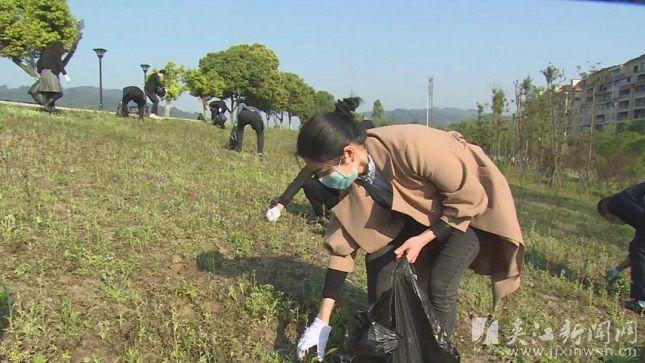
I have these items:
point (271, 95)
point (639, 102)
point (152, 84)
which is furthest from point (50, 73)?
point (639, 102)

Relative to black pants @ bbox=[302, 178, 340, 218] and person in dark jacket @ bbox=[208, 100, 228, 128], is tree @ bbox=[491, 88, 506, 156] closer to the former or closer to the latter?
person in dark jacket @ bbox=[208, 100, 228, 128]

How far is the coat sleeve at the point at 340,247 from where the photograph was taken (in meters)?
2.50

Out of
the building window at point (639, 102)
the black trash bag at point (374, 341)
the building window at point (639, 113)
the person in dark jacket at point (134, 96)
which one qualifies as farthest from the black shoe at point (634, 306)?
the building window at point (639, 102)

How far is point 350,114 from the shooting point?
7.46 ft

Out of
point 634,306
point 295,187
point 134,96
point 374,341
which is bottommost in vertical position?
point 634,306

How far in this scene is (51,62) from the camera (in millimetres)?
9109

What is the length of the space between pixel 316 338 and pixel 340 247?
17.3 inches

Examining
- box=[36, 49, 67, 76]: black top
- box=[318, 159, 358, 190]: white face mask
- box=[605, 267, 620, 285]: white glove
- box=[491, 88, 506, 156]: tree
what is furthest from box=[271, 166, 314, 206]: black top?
box=[491, 88, 506, 156]: tree

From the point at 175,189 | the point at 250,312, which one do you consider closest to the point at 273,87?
the point at 175,189

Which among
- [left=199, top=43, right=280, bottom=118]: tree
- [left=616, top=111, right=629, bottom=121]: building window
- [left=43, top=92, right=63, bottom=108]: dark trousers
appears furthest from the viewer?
[left=616, top=111, right=629, bottom=121]: building window

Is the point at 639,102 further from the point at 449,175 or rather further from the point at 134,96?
the point at 449,175

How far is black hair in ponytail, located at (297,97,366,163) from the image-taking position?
2135 millimetres

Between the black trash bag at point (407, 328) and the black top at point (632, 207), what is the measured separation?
255cm

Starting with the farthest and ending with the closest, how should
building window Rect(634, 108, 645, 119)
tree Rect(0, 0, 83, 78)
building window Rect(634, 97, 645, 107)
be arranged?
building window Rect(634, 97, 645, 107), building window Rect(634, 108, 645, 119), tree Rect(0, 0, 83, 78)
